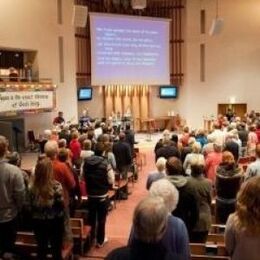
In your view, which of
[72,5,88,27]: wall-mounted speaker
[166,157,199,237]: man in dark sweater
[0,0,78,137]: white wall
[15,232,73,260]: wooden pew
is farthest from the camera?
[0,0,78,137]: white wall

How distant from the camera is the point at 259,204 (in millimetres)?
2615

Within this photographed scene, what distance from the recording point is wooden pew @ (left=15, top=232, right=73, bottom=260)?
15.9 ft

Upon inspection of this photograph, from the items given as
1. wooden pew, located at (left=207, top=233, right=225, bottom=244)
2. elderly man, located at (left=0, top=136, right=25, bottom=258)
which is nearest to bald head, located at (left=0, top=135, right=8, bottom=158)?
elderly man, located at (left=0, top=136, right=25, bottom=258)

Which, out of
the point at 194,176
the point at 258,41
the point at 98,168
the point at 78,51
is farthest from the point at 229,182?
the point at 258,41

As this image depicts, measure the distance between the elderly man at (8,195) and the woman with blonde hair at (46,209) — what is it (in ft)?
0.60

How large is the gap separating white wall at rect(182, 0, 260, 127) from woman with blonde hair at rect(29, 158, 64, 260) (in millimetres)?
17047

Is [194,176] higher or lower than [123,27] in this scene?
lower

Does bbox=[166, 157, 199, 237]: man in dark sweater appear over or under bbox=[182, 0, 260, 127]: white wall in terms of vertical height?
under

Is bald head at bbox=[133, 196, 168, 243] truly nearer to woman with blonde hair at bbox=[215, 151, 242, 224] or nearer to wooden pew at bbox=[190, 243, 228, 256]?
wooden pew at bbox=[190, 243, 228, 256]

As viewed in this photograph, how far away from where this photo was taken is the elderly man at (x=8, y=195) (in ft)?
14.6

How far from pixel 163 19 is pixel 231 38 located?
10.4 feet

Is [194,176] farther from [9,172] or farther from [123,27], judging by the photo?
[123,27]

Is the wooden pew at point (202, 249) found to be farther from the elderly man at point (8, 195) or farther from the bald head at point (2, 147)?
the bald head at point (2, 147)

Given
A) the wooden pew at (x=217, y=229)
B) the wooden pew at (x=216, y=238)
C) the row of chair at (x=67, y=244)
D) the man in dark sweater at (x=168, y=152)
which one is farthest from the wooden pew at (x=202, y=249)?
the man in dark sweater at (x=168, y=152)
